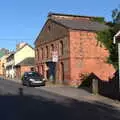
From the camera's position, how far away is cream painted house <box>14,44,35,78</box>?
276 feet

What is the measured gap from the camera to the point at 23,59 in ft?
294

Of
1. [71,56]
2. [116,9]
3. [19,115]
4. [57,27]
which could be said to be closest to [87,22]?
[57,27]

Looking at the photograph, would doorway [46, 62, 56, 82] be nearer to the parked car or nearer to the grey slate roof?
the grey slate roof

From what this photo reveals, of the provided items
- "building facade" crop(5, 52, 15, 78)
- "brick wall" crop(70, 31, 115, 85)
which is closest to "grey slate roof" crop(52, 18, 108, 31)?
"brick wall" crop(70, 31, 115, 85)

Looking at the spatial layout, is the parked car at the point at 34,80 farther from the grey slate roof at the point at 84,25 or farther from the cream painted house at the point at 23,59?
the cream painted house at the point at 23,59

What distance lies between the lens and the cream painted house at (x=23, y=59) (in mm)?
84000

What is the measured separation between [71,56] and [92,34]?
13.4 ft

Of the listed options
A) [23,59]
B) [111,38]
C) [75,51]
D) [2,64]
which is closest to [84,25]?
[75,51]

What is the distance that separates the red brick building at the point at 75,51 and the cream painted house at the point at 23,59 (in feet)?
85.3

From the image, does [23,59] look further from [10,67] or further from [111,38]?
[111,38]

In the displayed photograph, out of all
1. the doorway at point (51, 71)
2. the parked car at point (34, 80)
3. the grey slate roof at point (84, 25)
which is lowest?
the parked car at point (34, 80)

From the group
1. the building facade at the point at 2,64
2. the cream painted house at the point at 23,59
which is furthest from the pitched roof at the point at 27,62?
the building facade at the point at 2,64

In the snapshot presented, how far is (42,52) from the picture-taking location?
204 ft

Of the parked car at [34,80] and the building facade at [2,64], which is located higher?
the building facade at [2,64]
